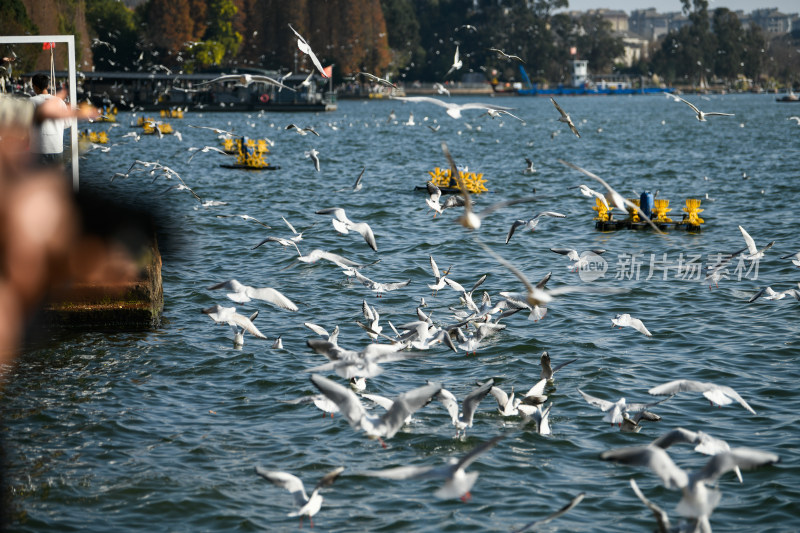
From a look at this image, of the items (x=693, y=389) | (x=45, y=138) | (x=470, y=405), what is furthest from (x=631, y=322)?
(x=45, y=138)

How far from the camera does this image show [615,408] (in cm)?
Result: 966

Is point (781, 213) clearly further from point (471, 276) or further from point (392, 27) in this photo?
point (392, 27)

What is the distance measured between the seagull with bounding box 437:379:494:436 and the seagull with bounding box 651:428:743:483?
1.61 metres

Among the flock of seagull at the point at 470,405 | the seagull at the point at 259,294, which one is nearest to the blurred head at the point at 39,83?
the flock of seagull at the point at 470,405

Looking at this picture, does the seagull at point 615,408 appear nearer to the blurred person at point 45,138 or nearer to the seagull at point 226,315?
the seagull at point 226,315

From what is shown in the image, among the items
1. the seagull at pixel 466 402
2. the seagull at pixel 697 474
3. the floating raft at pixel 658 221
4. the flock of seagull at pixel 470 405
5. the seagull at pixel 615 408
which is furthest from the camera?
the floating raft at pixel 658 221

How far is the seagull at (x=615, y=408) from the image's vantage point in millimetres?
9656

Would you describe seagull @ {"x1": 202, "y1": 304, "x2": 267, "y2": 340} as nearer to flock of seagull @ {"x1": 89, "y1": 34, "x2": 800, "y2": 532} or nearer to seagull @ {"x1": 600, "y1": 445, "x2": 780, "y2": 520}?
flock of seagull @ {"x1": 89, "y1": 34, "x2": 800, "y2": 532}

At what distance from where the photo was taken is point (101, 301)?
13094 mm

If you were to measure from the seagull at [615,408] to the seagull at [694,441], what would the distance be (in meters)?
1.27

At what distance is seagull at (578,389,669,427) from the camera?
9656 millimetres

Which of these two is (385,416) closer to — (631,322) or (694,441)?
(694,441)

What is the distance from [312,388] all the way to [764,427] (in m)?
5.11

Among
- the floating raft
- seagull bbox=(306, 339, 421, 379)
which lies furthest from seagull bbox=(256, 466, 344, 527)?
the floating raft
